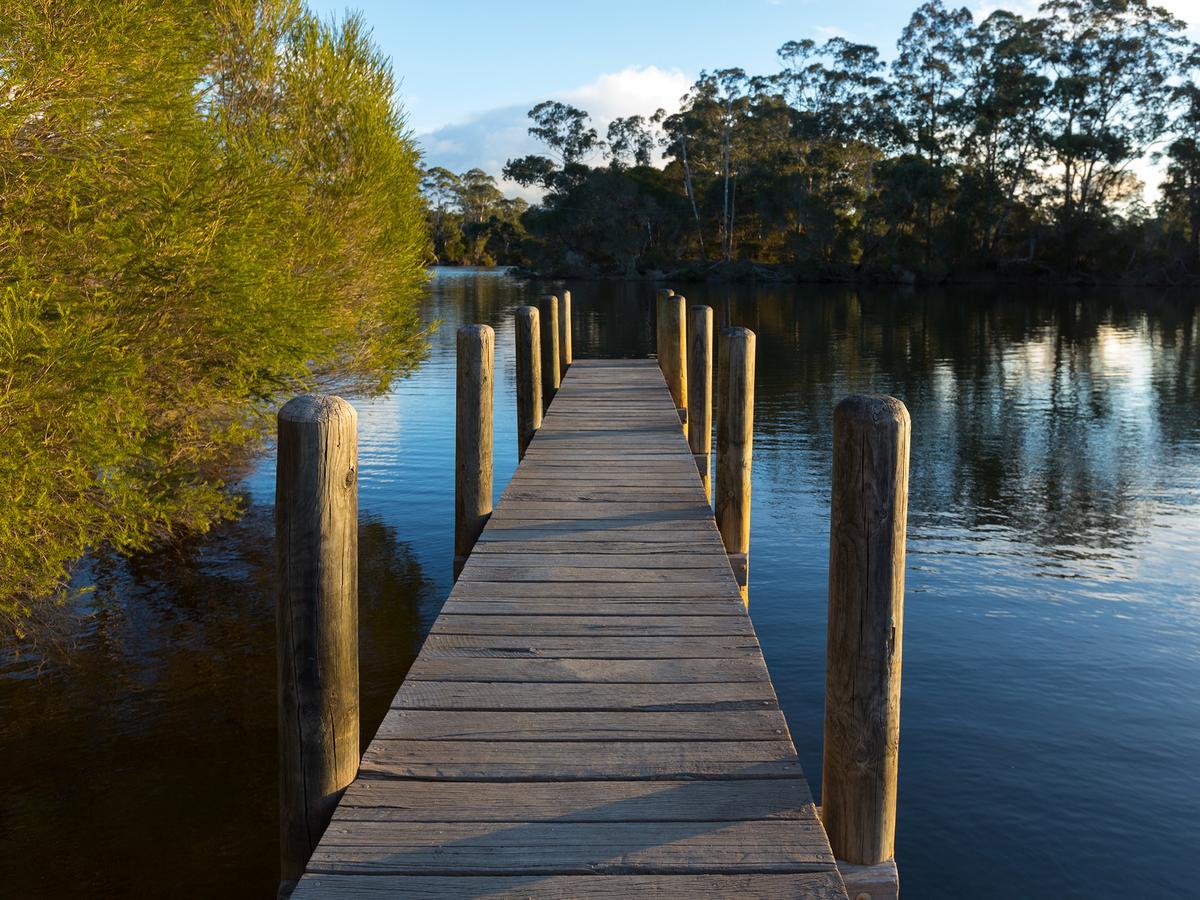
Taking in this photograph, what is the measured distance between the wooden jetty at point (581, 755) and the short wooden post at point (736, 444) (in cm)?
196

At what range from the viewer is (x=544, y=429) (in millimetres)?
10289

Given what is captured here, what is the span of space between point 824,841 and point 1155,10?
72.9m

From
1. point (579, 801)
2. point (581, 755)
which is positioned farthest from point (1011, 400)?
point (579, 801)

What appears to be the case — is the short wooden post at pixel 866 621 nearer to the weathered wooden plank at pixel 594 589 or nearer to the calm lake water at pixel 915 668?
the weathered wooden plank at pixel 594 589

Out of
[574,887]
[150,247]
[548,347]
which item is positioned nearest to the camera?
[574,887]

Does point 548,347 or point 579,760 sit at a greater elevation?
point 548,347

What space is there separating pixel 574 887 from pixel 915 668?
23.8 ft

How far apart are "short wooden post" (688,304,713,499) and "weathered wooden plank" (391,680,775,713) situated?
20.5ft

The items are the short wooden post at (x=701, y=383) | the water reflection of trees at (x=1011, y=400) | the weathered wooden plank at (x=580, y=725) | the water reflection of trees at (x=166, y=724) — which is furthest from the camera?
the water reflection of trees at (x=1011, y=400)

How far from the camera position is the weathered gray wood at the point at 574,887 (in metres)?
2.85

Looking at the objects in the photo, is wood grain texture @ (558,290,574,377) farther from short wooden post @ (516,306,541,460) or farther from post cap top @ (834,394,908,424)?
post cap top @ (834,394,908,424)

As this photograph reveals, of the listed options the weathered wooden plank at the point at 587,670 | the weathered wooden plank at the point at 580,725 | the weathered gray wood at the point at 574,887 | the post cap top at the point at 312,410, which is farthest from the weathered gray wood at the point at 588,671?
the post cap top at the point at 312,410

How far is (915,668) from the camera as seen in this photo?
9406 millimetres

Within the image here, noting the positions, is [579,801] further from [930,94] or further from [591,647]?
[930,94]
